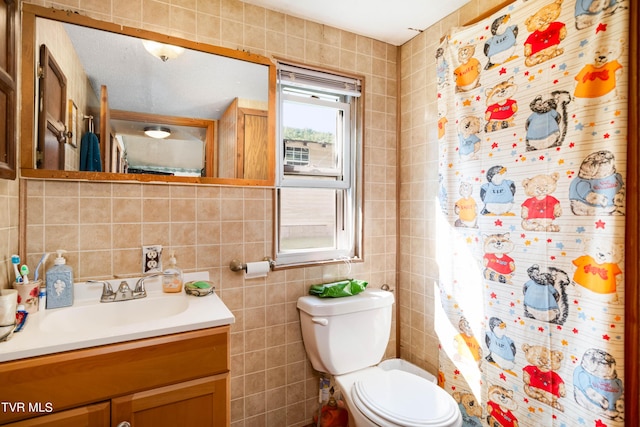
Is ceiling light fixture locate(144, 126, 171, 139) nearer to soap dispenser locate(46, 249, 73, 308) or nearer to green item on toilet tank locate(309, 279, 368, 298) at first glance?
soap dispenser locate(46, 249, 73, 308)

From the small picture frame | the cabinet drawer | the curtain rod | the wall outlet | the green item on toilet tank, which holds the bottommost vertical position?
the cabinet drawer

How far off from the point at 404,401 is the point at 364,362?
14.5 inches

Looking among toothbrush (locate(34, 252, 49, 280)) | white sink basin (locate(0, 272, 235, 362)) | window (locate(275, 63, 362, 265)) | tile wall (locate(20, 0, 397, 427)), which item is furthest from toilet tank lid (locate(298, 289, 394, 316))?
toothbrush (locate(34, 252, 49, 280))

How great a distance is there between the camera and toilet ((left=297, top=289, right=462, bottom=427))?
51.6 inches

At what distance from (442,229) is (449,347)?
1.97 feet

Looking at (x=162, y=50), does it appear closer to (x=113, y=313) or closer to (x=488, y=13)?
(x=113, y=313)

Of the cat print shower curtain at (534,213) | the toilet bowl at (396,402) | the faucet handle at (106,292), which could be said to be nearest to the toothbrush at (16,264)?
the faucet handle at (106,292)

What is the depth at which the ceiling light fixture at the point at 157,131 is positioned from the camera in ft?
4.77

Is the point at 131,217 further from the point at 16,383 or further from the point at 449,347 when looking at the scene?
the point at 449,347

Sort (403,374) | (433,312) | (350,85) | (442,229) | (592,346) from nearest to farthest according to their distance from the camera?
(592,346) < (403,374) < (442,229) < (433,312) < (350,85)

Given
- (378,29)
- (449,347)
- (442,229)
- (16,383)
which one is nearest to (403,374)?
(449,347)

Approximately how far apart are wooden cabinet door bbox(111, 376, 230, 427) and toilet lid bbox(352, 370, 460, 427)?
0.57 m

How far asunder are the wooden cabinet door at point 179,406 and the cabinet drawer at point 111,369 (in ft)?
0.08

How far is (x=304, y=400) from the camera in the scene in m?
1.82
